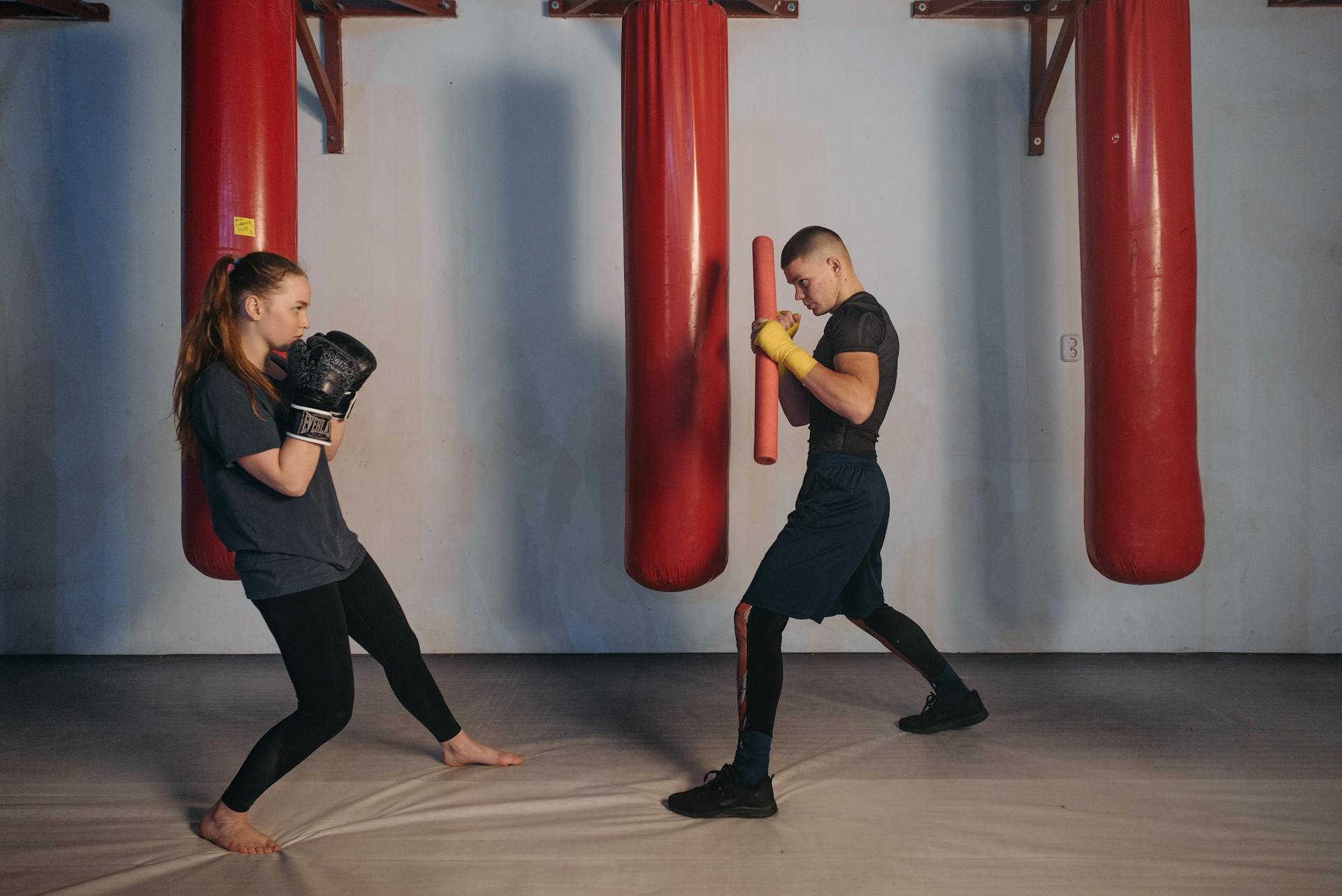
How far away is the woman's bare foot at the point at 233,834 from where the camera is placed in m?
1.76

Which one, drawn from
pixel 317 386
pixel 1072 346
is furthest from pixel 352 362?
pixel 1072 346

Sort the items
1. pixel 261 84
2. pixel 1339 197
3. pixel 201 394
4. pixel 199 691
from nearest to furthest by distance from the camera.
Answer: pixel 201 394
pixel 261 84
pixel 199 691
pixel 1339 197

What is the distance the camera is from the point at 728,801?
6.18 ft

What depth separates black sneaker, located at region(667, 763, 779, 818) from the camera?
1.88 m

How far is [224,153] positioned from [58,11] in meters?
1.43

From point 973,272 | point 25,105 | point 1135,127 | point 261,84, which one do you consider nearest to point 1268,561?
point 973,272

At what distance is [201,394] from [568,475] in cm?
164

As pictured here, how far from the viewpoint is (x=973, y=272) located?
3127mm

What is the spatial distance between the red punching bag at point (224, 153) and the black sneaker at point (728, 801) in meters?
1.27

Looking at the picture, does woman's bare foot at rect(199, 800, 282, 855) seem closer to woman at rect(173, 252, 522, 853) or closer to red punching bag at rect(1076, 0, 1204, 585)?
woman at rect(173, 252, 522, 853)

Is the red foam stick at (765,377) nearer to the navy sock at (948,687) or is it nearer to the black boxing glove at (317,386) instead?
the black boxing glove at (317,386)

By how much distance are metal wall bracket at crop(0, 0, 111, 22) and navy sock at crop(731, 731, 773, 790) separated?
3.27m

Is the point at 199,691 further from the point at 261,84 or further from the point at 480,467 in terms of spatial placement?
the point at 261,84

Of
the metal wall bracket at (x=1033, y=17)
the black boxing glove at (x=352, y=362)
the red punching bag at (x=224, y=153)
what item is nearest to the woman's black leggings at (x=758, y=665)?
the black boxing glove at (x=352, y=362)
